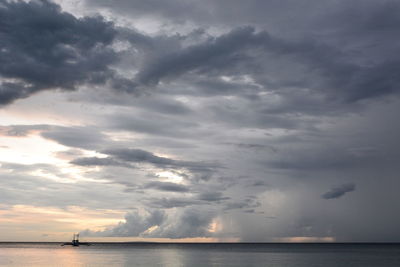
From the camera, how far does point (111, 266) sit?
144 meters

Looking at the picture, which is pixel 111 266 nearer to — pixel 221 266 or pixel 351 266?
pixel 221 266

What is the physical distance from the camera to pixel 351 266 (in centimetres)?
14725

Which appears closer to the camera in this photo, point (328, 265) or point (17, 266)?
point (17, 266)

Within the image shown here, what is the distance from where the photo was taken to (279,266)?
145m

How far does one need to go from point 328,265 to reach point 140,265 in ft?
223

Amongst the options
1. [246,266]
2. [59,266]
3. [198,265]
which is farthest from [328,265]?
[59,266]

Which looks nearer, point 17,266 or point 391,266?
point 17,266

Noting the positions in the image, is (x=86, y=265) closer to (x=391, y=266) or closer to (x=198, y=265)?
(x=198, y=265)

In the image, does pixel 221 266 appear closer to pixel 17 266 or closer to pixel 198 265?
pixel 198 265

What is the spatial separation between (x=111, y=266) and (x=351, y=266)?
8415 centimetres

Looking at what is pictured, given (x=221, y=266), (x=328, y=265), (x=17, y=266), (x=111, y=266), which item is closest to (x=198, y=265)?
(x=221, y=266)

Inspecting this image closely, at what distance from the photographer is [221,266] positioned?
146m

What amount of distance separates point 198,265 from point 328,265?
4720 cm

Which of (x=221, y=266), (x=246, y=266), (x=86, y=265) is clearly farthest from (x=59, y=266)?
(x=246, y=266)
